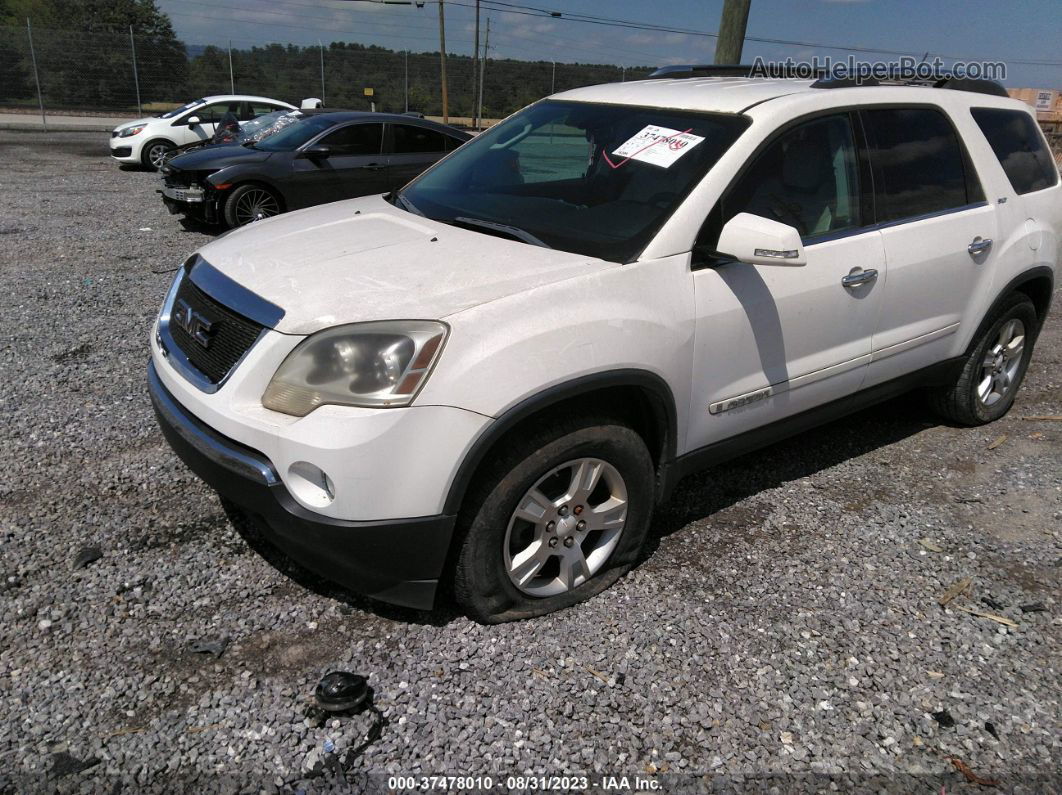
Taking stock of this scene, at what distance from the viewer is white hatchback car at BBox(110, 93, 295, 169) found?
1577 centimetres

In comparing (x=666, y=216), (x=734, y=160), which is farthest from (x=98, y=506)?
(x=734, y=160)

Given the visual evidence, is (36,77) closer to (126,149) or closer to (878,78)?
(126,149)

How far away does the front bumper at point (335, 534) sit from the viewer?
248 cm

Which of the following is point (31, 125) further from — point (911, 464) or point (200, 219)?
point (911, 464)

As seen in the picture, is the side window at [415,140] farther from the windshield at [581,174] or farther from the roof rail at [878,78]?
the windshield at [581,174]

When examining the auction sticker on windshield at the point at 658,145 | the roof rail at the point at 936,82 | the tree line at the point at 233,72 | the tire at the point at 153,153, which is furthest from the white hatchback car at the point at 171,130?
the auction sticker on windshield at the point at 658,145

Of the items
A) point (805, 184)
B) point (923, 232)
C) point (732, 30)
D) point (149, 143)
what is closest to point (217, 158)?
point (732, 30)

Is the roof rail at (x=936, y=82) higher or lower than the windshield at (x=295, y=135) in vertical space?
higher

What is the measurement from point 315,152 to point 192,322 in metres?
7.46

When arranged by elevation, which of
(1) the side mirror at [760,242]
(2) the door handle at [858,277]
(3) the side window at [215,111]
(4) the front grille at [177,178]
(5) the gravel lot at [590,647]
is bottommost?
(5) the gravel lot at [590,647]

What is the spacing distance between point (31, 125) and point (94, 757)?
2726 cm

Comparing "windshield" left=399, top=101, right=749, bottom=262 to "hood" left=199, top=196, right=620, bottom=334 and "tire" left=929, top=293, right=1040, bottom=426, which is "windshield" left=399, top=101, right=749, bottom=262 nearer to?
"hood" left=199, top=196, right=620, bottom=334

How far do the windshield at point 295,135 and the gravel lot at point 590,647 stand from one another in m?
6.38

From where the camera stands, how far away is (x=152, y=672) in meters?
2.61
